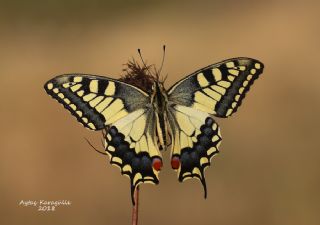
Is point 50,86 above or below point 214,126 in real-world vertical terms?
above

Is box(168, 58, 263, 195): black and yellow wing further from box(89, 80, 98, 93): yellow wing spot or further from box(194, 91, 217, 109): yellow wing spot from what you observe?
box(89, 80, 98, 93): yellow wing spot

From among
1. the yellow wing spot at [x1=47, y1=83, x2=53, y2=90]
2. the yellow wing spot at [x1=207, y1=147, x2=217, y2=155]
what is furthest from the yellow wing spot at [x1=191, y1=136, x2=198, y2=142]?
the yellow wing spot at [x1=47, y1=83, x2=53, y2=90]

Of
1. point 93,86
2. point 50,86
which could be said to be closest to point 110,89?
point 93,86

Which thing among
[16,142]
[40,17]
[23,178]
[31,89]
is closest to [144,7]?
[40,17]

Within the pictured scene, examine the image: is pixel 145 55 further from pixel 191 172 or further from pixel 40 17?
pixel 191 172

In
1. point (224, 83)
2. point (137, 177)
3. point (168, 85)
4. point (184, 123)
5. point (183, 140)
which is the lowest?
point (137, 177)

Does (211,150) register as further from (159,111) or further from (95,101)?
(95,101)
